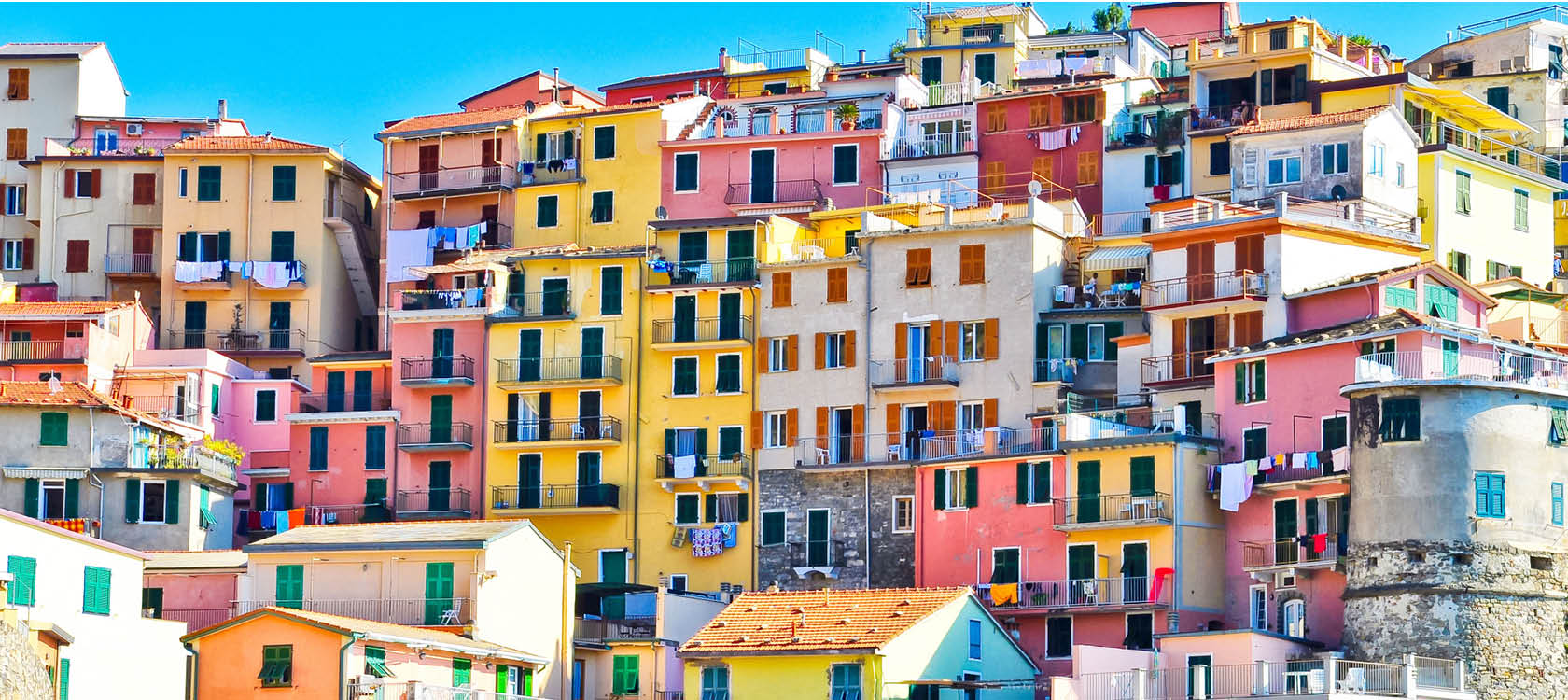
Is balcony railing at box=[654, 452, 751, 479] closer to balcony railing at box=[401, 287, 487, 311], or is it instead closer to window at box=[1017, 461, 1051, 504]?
balcony railing at box=[401, 287, 487, 311]

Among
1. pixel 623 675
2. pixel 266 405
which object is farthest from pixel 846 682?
pixel 266 405

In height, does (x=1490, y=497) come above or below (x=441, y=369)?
below

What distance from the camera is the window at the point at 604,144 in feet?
294

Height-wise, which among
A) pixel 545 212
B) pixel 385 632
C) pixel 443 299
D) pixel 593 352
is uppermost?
pixel 545 212

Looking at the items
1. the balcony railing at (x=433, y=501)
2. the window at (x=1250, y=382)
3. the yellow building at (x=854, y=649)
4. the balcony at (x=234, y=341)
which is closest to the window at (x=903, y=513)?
the yellow building at (x=854, y=649)

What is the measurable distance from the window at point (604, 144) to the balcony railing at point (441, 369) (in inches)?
406

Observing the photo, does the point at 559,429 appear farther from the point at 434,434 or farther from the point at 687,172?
the point at 687,172

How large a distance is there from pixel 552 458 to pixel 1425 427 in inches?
1162

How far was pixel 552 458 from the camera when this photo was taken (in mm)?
81562

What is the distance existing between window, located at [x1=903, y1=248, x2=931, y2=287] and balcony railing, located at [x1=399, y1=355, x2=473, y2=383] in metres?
14.9

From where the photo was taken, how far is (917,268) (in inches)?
3100

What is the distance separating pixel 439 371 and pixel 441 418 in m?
1.52

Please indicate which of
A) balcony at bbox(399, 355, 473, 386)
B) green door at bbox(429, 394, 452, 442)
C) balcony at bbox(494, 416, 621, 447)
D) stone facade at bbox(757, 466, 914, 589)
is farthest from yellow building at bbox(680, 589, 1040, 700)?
balcony at bbox(399, 355, 473, 386)

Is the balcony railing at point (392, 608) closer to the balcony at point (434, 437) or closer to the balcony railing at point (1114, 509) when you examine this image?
the balcony at point (434, 437)
